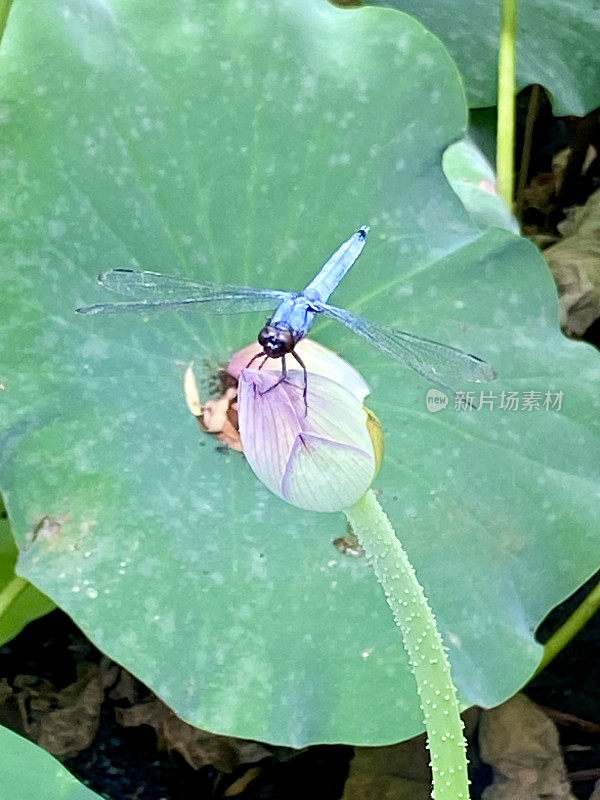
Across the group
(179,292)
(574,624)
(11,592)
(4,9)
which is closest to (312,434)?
(179,292)

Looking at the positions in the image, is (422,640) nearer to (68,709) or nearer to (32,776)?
(32,776)

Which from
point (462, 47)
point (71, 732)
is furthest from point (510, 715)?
point (462, 47)

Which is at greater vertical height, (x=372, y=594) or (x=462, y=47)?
(x=462, y=47)

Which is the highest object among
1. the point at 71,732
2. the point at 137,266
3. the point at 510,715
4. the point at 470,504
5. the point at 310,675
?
the point at 137,266

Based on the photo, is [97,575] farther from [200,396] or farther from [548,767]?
[548,767]

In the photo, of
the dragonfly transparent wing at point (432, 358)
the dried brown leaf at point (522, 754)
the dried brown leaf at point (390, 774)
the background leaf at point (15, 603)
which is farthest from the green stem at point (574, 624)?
the background leaf at point (15, 603)

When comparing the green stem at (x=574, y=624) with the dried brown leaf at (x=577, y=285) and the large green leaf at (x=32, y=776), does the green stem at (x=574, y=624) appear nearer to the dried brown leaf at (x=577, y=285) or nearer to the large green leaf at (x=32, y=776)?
the dried brown leaf at (x=577, y=285)
